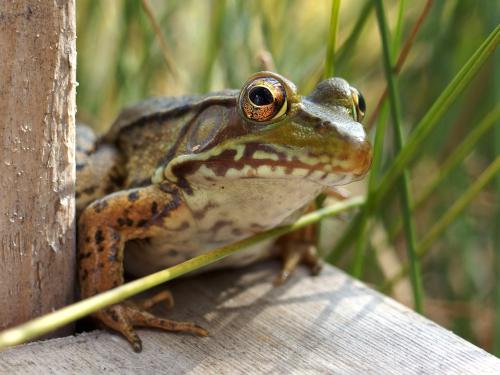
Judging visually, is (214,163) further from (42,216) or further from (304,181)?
(42,216)

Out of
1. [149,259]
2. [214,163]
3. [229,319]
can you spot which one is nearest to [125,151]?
[149,259]

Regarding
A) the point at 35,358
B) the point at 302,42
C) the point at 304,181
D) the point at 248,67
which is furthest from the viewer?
the point at 302,42

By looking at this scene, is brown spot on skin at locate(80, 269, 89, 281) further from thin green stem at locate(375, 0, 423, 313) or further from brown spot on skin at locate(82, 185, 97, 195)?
thin green stem at locate(375, 0, 423, 313)

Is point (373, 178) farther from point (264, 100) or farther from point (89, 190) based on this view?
point (89, 190)

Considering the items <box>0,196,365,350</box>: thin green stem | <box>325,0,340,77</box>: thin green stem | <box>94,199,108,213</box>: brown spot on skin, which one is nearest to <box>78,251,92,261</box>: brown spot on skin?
<box>94,199,108,213</box>: brown spot on skin

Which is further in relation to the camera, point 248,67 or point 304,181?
point 248,67

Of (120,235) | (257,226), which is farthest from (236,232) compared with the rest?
(120,235)
